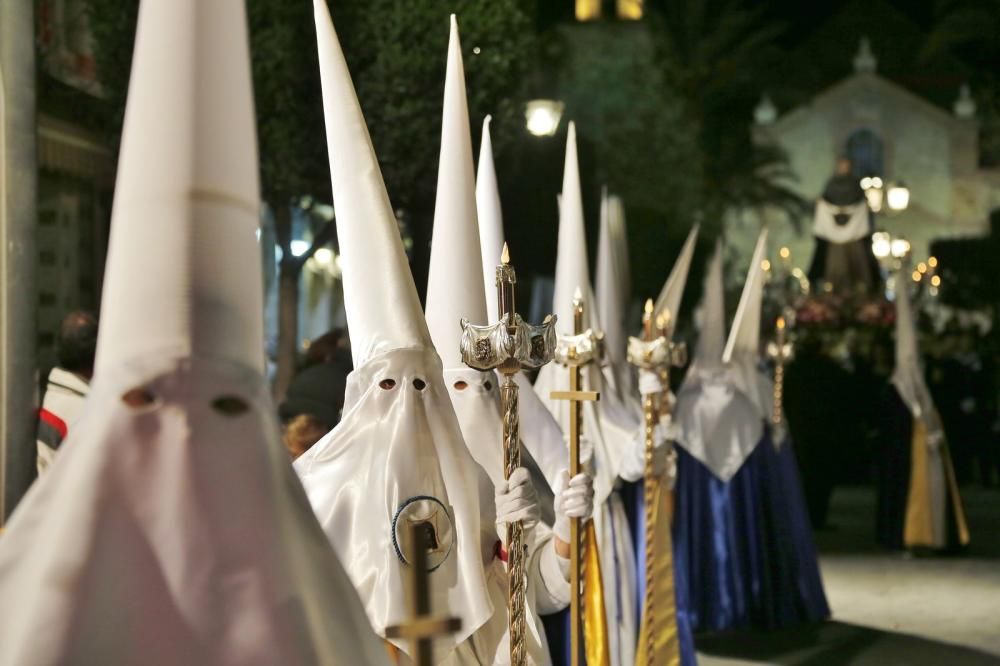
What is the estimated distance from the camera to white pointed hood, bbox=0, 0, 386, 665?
2.30 m

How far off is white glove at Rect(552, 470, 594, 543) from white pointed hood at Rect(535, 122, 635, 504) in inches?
118

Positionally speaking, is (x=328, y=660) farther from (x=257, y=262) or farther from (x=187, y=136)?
(x=187, y=136)

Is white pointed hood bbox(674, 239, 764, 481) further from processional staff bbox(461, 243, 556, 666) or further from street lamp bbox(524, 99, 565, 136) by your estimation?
processional staff bbox(461, 243, 556, 666)

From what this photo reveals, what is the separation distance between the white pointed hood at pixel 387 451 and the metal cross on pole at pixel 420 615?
218 cm

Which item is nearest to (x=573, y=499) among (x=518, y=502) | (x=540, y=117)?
(x=518, y=502)

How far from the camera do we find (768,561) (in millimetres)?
12031

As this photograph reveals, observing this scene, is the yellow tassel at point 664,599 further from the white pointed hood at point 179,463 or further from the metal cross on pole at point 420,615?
the metal cross on pole at point 420,615

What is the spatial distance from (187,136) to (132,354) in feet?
1.28

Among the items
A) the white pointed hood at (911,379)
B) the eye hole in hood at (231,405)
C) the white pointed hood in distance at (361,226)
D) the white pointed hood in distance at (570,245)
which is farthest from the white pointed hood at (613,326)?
the eye hole in hood at (231,405)

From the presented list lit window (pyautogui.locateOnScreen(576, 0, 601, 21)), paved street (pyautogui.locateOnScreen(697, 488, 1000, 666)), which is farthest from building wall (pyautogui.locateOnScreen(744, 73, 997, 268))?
paved street (pyautogui.locateOnScreen(697, 488, 1000, 666))

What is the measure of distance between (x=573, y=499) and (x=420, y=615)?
2.97 meters

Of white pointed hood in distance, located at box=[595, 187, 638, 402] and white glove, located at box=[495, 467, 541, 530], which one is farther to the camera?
white pointed hood in distance, located at box=[595, 187, 638, 402]

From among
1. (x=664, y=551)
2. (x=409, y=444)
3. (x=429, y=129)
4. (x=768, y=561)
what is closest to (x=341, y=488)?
(x=409, y=444)

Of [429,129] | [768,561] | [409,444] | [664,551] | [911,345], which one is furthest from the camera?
[911,345]
